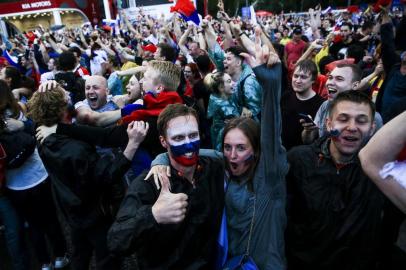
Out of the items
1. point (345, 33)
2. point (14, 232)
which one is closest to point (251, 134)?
point (14, 232)

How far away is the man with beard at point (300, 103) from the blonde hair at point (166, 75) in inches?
56.0

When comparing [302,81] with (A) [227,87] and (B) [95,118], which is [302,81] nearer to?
(A) [227,87]

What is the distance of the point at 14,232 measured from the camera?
10.5ft

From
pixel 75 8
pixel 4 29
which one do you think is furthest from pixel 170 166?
pixel 75 8

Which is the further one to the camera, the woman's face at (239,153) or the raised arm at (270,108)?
the woman's face at (239,153)

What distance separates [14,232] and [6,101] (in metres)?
1.29

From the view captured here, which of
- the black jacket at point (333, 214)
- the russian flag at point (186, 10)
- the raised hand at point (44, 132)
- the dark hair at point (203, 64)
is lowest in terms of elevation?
the black jacket at point (333, 214)

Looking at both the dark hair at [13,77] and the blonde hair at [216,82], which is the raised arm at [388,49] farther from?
the dark hair at [13,77]

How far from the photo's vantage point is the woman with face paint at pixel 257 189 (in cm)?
187

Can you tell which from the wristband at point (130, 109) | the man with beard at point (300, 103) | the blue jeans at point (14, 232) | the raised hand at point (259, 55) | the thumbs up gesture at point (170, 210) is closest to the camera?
the thumbs up gesture at point (170, 210)

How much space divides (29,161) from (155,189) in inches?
81.1

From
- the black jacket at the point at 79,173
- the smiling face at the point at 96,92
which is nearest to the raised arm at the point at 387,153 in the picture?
the black jacket at the point at 79,173

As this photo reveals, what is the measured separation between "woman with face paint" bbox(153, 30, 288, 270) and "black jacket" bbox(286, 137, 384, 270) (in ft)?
0.48

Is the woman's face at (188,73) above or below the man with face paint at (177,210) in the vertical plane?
above
